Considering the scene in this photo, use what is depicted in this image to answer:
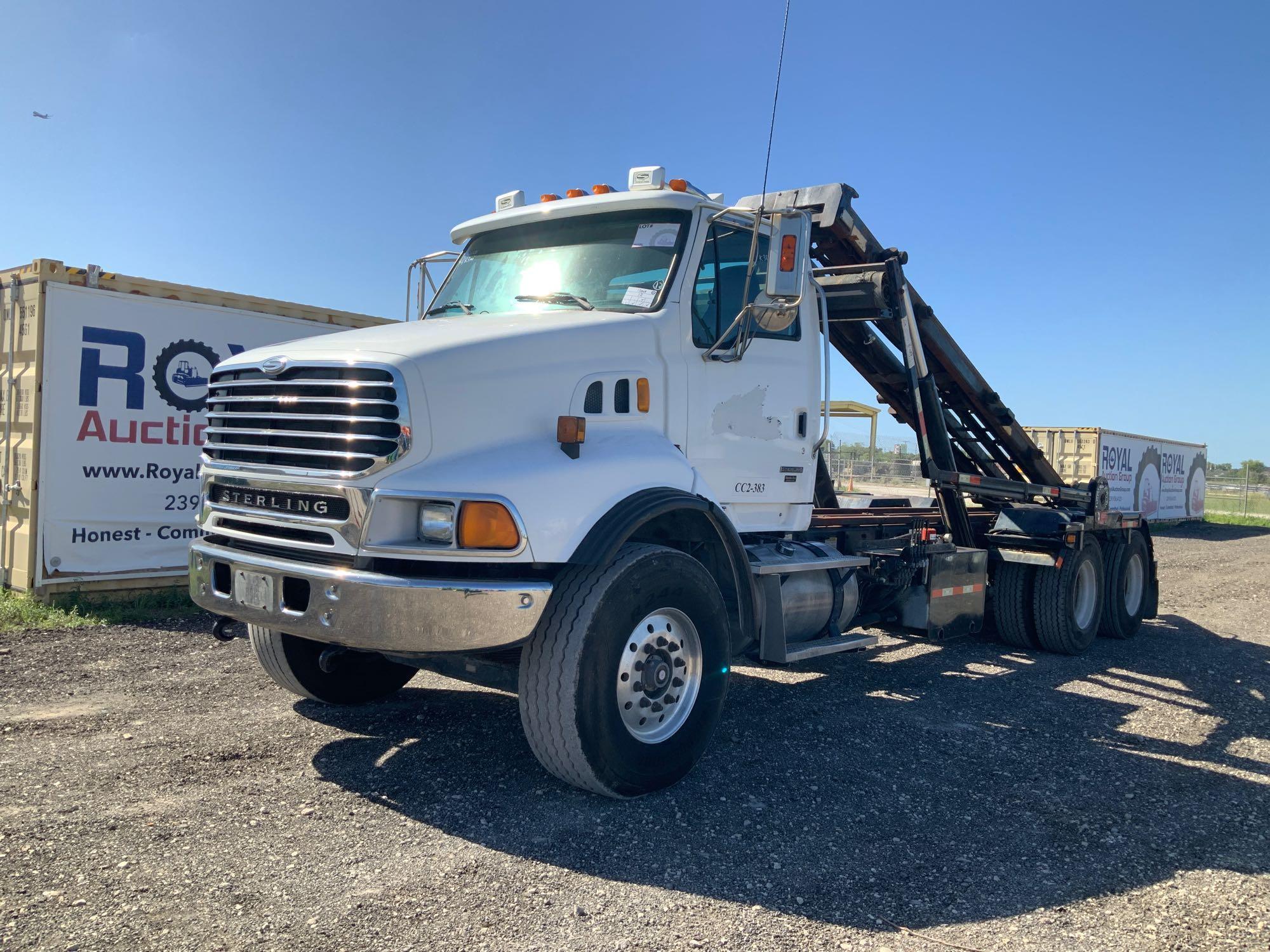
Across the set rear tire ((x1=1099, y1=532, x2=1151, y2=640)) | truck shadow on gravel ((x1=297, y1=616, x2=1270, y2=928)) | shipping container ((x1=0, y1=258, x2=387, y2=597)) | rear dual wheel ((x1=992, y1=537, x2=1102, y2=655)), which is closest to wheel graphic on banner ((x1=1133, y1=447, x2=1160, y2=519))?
rear tire ((x1=1099, y1=532, x2=1151, y2=640))

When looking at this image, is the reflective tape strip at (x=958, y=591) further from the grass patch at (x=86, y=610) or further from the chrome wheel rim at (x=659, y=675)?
the grass patch at (x=86, y=610)

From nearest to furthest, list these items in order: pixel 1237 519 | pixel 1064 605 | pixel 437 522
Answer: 1. pixel 437 522
2. pixel 1064 605
3. pixel 1237 519

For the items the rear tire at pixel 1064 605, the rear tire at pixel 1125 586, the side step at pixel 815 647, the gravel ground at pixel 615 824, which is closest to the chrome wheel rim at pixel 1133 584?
the rear tire at pixel 1125 586

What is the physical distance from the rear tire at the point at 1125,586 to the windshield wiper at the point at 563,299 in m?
6.77

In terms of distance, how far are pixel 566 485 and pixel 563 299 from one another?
1.35 m

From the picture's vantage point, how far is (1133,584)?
32.6ft

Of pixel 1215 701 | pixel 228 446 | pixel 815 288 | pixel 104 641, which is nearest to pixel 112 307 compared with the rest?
pixel 104 641

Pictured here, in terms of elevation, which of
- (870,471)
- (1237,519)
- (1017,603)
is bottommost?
(1237,519)

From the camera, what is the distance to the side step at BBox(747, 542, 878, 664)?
217 inches

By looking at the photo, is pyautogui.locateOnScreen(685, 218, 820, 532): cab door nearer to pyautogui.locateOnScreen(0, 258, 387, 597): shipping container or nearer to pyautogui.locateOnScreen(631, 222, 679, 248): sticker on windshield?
pyautogui.locateOnScreen(631, 222, 679, 248): sticker on windshield

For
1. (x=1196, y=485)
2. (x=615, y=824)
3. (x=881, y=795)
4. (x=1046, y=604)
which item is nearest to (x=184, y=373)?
(x=615, y=824)

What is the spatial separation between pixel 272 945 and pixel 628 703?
6.06 feet

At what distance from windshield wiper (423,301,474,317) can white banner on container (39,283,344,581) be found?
464cm

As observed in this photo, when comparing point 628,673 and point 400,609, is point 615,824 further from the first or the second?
point 400,609
